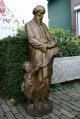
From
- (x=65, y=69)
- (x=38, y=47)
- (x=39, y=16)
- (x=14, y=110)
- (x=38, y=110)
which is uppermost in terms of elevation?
(x=39, y=16)

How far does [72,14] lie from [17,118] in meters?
10.3

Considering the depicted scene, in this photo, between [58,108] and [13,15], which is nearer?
[58,108]

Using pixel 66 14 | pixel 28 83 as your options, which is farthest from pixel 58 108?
pixel 66 14

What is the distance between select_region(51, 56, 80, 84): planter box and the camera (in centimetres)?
537

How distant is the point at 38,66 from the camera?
3107 mm

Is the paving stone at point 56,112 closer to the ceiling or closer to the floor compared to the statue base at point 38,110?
closer to the floor

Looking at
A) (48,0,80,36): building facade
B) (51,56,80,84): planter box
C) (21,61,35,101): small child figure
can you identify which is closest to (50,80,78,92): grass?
(51,56,80,84): planter box

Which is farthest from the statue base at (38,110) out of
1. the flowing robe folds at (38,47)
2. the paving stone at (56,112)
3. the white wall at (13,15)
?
the white wall at (13,15)

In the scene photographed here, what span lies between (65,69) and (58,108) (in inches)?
84.5

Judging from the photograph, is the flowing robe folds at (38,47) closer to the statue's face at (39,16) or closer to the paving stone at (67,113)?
the statue's face at (39,16)

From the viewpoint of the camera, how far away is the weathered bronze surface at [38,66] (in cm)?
314

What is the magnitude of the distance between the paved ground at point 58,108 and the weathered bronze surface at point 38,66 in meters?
0.22

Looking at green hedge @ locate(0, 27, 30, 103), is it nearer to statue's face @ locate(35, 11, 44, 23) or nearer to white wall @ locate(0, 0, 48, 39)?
statue's face @ locate(35, 11, 44, 23)

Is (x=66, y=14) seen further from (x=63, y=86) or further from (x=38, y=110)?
(x=38, y=110)
